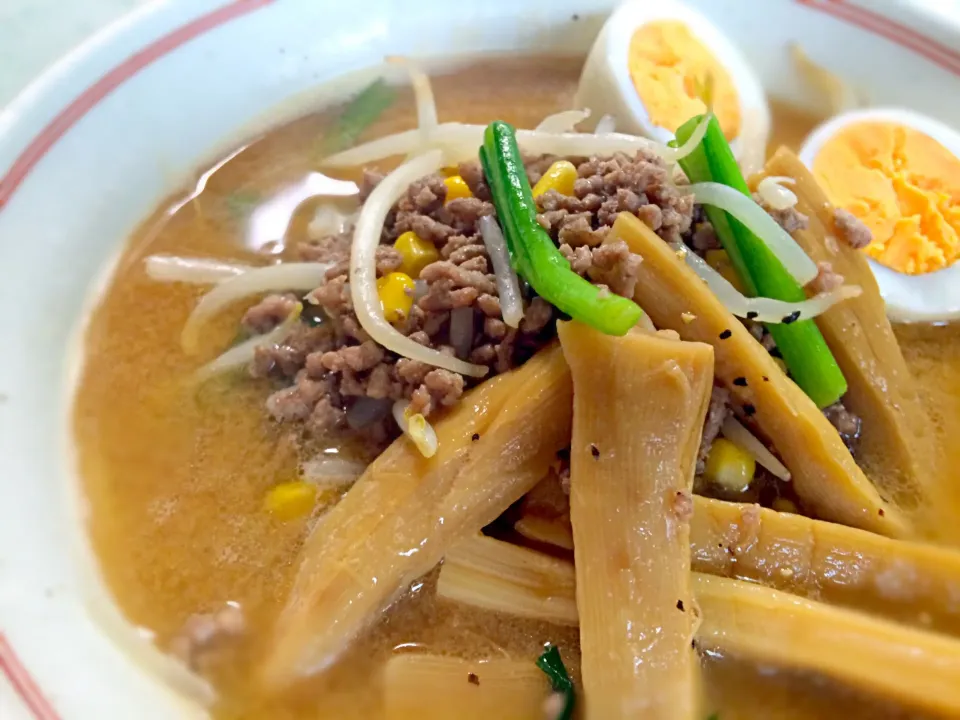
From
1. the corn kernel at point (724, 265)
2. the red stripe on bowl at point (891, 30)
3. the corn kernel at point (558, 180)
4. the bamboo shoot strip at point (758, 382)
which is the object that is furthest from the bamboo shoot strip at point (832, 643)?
the red stripe on bowl at point (891, 30)

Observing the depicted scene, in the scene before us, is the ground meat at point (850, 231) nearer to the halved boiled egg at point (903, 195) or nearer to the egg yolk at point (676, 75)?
the halved boiled egg at point (903, 195)

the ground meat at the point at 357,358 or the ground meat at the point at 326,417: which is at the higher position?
the ground meat at the point at 357,358

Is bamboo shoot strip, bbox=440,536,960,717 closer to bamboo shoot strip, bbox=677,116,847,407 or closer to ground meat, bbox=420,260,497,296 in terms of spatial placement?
bamboo shoot strip, bbox=677,116,847,407

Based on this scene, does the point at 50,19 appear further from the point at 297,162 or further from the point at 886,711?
the point at 886,711

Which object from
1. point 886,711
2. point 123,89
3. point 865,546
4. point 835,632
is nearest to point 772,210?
point 865,546

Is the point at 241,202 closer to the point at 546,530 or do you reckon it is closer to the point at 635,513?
the point at 546,530

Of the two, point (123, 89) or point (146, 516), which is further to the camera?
point (123, 89)
